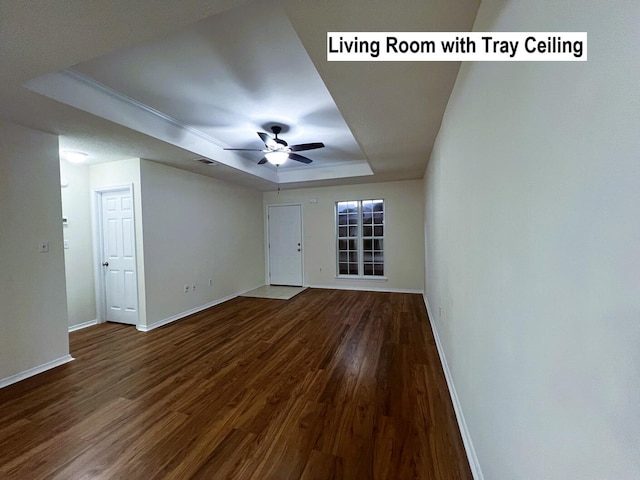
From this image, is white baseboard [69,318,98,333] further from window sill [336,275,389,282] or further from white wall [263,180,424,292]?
window sill [336,275,389,282]

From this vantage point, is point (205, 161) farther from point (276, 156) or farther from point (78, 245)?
point (78, 245)

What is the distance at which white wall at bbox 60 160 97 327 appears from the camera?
12.5ft

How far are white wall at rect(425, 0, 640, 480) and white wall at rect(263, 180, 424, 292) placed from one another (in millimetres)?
4316

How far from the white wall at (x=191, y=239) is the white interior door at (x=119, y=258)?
27 centimetres

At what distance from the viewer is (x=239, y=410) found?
6.54 ft

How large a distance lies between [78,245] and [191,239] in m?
1.50

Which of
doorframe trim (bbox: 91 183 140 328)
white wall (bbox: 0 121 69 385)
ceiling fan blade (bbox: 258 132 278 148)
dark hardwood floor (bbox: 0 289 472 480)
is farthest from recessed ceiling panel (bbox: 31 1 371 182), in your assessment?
dark hardwood floor (bbox: 0 289 472 480)

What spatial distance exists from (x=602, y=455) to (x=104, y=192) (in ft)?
17.3

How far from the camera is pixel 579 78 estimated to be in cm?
60

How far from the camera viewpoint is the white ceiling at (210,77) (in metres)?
1.34

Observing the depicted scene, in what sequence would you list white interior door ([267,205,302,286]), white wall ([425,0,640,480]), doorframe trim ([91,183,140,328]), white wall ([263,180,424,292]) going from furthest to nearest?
white interior door ([267,205,302,286]) < white wall ([263,180,424,292]) < doorframe trim ([91,183,140,328]) < white wall ([425,0,640,480])

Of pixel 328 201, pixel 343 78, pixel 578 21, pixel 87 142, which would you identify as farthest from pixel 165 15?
pixel 328 201

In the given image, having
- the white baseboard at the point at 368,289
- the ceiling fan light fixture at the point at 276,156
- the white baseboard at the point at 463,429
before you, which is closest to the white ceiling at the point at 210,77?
the ceiling fan light fixture at the point at 276,156

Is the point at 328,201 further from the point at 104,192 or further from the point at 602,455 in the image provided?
the point at 602,455
